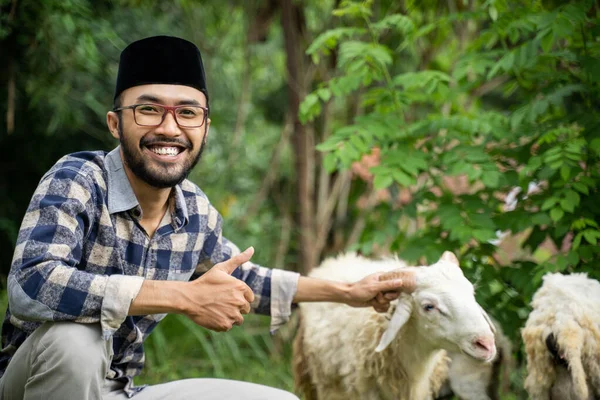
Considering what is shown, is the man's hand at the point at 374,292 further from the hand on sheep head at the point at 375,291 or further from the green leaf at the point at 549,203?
the green leaf at the point at 549,203

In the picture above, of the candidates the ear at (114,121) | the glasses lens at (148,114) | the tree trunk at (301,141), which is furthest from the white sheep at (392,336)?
the tree trunk at (301,141)

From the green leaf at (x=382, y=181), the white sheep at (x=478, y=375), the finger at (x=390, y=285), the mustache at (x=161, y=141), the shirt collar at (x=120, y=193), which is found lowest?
the white sheep at (x=478, y=375)

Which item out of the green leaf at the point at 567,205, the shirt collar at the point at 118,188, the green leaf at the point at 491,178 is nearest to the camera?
the shirt collar at the point at 118,188

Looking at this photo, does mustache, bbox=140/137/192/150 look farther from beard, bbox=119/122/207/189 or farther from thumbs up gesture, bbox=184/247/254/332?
thumbs up gesture, bbox=184/247/254/332

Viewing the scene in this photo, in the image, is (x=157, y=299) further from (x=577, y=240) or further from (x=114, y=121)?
(x=577, y=240)

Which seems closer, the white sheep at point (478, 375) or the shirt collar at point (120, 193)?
the shirt collar at point (120, 193)

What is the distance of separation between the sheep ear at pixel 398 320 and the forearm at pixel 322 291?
0.23 m

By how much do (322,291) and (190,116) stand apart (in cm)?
104

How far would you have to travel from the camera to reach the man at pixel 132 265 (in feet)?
7.22

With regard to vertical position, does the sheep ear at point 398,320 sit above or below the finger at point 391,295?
below

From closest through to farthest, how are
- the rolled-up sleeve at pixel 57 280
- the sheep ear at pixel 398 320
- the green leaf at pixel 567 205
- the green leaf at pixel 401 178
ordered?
the rolled-up sleeve at pixel 57 280 → the sheep ear at pixel 398 320 → the green leaf at pixel 567 205 → the green leaf at pixel 401 178

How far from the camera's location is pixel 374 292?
2938mm

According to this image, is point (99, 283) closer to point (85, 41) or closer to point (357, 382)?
Result: point (357, 382)

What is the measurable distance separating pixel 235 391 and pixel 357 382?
2.69ft
